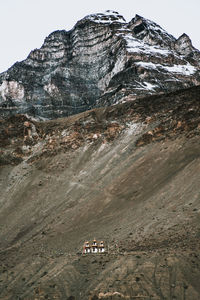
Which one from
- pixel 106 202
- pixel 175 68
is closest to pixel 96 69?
pixel 175 68

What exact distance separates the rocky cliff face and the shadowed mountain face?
83.7 feet

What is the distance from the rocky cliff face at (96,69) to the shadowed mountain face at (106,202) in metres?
25.5

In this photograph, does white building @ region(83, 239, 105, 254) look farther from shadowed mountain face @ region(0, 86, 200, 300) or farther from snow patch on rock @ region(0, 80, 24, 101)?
snow patch on rock @ region(0, 80, 24, 101)

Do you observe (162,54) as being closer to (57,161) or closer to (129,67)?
(129,67)

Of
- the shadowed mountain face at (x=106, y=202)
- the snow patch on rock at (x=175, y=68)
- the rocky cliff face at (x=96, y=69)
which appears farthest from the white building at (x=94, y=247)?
the snow patch on rock at (x=175, y=68)

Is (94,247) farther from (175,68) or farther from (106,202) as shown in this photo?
(175,68)

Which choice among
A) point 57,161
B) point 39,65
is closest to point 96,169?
point 57,161

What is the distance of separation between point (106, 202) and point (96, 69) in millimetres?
93979

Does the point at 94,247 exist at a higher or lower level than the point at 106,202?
lower

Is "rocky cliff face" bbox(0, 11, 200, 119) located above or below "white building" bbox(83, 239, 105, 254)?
above

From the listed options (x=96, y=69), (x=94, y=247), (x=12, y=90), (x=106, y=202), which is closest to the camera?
(x=94, y=247)

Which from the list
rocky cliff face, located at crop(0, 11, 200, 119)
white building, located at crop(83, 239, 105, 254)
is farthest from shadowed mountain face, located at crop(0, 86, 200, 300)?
rocky cliff face, located at crop(0, 11, 200, 119)

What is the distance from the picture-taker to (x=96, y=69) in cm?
12031

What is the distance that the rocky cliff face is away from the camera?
9262 centimetres
